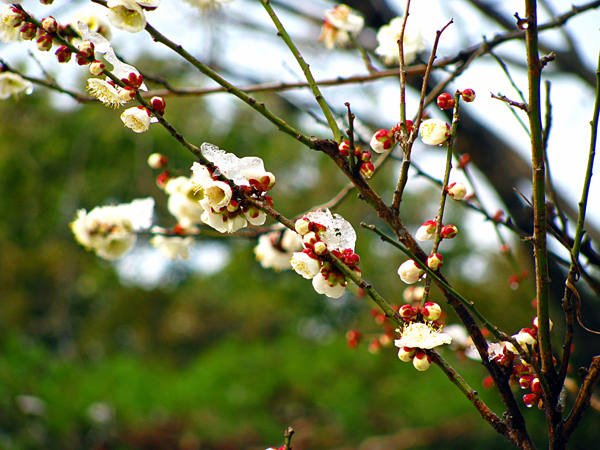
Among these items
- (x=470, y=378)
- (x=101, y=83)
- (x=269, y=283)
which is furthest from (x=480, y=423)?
(x=269, y=283)

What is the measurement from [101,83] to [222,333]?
21.1ft

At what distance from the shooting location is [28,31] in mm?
536

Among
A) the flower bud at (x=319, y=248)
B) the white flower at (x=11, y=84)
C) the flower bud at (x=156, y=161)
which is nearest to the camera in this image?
the flower bud at (x=319, y=248)

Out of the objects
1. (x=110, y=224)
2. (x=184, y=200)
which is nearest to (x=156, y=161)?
(x=184, y=200)

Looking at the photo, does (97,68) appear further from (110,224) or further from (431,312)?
(110,224)

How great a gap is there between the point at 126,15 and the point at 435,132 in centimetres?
39

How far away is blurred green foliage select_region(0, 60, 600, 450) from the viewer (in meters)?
2.16

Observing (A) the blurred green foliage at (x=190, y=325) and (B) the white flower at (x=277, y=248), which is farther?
(A) the blurred green foliage at (x=190, y=325)

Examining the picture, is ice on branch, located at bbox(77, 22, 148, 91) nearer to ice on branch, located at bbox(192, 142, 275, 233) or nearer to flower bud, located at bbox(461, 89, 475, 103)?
ice on branch, located at bbox(192, 142, 275, 233)

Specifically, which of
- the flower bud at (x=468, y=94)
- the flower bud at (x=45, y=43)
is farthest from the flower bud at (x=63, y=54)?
the flower bud at (x=468, y=94)

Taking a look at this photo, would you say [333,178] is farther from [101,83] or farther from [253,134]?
[101,83]

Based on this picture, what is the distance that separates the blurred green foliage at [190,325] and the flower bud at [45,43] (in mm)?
663

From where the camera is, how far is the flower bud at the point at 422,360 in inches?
18.6

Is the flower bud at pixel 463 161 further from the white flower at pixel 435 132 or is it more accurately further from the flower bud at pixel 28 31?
the flower bud at pixel 28 31
